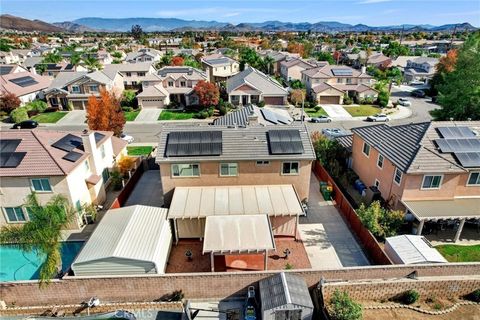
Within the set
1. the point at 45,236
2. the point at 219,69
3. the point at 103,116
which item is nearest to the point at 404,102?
the point at 219,69

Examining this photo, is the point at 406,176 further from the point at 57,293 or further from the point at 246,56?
the point at 246,56

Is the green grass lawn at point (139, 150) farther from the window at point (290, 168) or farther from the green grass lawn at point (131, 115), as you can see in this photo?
the window at point (290, 168)

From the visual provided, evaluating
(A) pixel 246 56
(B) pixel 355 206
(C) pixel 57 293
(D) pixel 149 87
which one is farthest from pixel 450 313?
(A) pixel 246 56

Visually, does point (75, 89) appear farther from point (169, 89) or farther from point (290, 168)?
point (290, 168)

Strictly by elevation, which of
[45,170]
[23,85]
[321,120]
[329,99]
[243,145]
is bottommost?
[321,120]

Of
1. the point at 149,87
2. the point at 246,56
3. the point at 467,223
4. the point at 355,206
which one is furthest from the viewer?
the point at 246,56

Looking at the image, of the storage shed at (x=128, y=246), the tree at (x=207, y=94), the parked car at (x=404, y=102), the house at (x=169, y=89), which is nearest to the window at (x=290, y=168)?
the storage shed at (x=128, y=246)

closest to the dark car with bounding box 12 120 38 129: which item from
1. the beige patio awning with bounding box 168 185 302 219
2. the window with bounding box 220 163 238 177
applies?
the beige patio awning with bounding box 168 185 302 219

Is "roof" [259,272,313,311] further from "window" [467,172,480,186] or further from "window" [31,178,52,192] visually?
"window" [31,178,52,192]
